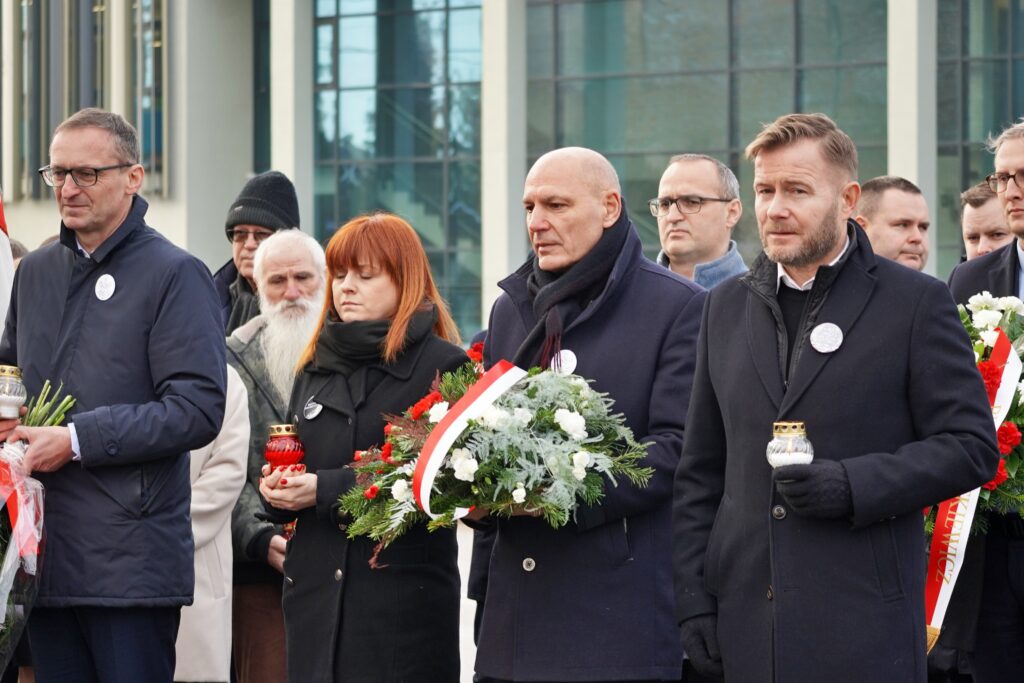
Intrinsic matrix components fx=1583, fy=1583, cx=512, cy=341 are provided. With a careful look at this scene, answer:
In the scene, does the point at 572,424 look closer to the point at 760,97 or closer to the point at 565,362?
the point at 565,362

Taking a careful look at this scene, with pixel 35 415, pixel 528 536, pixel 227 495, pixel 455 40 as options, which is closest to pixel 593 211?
pixel 528 536

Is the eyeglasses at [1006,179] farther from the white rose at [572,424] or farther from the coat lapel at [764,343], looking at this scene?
the white rose at [572,424]

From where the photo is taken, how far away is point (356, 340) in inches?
228

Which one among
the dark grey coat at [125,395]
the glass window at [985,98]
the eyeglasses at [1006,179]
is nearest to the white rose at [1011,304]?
the eyeglasses at [1006,179]

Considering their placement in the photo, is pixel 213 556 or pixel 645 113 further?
pixel 645 113

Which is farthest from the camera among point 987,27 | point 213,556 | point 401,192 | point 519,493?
point 401,192

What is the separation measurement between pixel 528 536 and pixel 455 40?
2453 cm

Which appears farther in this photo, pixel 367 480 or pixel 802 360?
pixel 367 480

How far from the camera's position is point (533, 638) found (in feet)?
16.3

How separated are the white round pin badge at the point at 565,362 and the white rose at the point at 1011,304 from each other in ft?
5.20

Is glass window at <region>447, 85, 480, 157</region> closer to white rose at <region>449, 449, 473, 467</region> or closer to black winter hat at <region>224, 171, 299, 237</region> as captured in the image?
black winter hat at <region>224, 171, 299, 237</region>

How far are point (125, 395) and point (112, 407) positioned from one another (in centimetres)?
18

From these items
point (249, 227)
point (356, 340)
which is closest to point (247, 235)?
point (249, 227)

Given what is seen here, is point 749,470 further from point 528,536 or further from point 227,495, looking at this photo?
point 227,495
